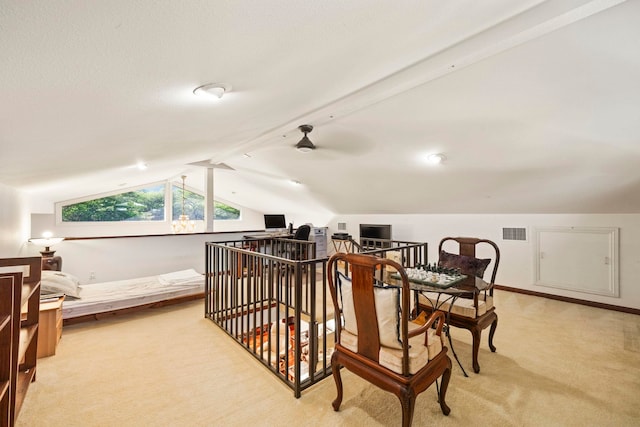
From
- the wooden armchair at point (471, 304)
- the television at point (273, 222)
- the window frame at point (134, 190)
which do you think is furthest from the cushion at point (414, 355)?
the television at point (273, 222)

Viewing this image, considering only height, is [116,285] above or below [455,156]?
below

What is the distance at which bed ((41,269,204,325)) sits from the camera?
3344mm

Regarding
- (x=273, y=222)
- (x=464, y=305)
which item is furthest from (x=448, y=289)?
(x=273, y=222)

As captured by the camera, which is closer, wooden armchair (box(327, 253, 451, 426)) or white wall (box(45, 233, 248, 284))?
wooden armchair (box(327, 253, 451, 426))

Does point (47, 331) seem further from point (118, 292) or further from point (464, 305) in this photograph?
point (464, 305)

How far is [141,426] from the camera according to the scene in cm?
184

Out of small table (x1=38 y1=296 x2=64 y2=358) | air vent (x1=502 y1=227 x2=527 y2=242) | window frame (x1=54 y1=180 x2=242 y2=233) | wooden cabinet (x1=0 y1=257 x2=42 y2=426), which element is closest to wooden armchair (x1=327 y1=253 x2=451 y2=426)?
wooden cabinet (x1=0 y1=257 x2=42 y2=426)

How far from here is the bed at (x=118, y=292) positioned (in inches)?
132

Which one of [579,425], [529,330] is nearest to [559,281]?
[529,330]

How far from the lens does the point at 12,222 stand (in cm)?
333

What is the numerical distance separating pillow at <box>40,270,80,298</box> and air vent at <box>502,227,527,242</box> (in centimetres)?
672

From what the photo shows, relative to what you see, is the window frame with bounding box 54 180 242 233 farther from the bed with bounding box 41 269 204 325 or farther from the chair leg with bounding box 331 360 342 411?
the chair leg with bounding box 331 360 342 411

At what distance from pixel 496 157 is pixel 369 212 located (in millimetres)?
3811

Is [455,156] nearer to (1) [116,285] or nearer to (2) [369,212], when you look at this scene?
(2) [369,212]
